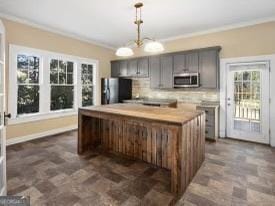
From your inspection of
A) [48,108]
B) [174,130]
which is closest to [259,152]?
[174,130]

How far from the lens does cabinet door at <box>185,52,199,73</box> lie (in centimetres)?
448

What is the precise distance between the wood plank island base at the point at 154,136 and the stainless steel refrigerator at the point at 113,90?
7.14ft

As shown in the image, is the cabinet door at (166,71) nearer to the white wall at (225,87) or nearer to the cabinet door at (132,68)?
the cabinet door at (132,68)

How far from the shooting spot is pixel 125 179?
2.46 metres

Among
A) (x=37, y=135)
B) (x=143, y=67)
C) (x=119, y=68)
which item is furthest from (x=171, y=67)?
(x=37, y=135)

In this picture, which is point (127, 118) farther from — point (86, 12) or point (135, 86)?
point (135, 86)

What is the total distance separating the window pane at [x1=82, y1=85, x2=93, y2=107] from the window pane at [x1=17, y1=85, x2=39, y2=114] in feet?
4.63

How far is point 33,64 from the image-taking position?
4.29 metres

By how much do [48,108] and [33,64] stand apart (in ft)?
3.74

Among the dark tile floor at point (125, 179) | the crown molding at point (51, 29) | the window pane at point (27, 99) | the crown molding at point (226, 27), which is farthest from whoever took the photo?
the window pane at point (27, 99)

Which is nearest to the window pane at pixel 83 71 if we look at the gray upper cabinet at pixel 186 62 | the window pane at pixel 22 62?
the window pane at pixel 22 62

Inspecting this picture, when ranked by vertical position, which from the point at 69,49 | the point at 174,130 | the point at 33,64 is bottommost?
the point at 174,130

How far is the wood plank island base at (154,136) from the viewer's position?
2.09 m

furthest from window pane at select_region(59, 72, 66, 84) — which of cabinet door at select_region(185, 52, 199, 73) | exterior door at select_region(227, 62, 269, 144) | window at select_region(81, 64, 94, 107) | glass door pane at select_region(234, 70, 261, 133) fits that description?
glass door pane at select_region(234, 70, 261, 133)
